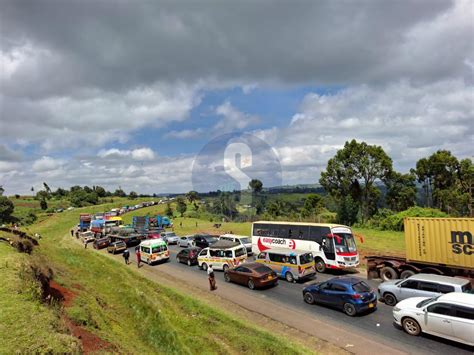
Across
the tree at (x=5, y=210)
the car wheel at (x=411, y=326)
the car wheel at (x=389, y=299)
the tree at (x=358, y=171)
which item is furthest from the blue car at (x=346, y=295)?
the tree at (x=5, y=210)

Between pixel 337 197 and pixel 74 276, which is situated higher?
pixel 337 197

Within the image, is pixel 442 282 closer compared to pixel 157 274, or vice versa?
pixel 442 282

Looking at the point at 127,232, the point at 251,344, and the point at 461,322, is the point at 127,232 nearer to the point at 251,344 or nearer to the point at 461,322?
the point at 251,344

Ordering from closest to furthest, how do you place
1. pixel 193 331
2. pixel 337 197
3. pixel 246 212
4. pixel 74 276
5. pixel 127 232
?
pixel 193 331
pixel 74 276
pixel 127 232
pixel 337 197
pixel 246 212

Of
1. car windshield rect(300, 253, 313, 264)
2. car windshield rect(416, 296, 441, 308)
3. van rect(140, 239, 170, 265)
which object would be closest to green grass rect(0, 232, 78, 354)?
car windshield rect(416, 296, 441, 308)

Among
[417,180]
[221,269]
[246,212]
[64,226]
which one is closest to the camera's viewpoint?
[221,269]

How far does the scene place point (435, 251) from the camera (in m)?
18.5

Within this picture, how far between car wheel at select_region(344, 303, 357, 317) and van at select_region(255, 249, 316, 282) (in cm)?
582

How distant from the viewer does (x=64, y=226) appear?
3152 inches

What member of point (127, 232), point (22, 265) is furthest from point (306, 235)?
point (127, 232)

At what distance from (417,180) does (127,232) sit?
172ft

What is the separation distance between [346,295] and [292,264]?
6.46 meters

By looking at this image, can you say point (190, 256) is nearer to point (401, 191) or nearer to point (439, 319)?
point (439, 319)

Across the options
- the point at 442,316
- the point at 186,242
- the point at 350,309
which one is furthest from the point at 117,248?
the point at 442,316
